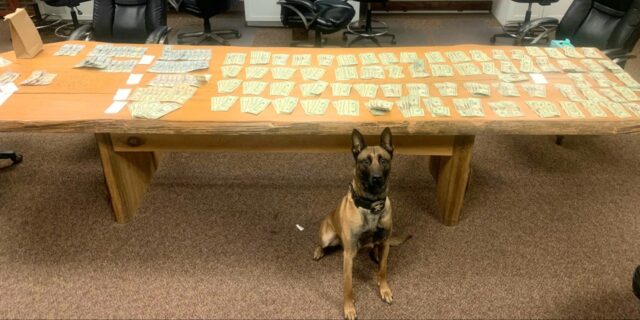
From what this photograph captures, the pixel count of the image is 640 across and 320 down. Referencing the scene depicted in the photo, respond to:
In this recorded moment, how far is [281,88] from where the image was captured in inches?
89.4

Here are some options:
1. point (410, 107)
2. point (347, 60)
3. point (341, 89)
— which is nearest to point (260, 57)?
point (347, 60)

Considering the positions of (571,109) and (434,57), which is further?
(434,57)

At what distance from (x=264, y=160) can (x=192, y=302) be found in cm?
115

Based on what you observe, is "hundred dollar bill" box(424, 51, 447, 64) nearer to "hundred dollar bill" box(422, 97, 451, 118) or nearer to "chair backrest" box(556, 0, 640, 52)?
"hundred dollar bill" box(422, 97, 451, 118)

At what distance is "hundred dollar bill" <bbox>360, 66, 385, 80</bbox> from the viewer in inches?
94.4

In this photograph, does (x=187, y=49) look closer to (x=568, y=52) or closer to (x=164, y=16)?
(x=164, y=16)

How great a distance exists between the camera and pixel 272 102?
216 cm

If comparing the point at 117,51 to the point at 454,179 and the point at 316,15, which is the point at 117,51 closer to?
the point at 316,15

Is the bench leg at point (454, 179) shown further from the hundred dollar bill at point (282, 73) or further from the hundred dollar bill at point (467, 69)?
the hundred dollar bill at point (282, 73)

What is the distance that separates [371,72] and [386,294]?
3.56 feet

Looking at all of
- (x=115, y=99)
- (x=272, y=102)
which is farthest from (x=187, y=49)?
(x=272, y=102)

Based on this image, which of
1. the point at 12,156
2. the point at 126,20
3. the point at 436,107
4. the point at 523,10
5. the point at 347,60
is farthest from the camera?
the point at 523,10

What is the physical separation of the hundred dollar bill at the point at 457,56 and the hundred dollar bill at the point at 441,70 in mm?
106

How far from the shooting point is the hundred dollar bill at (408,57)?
2.58 m
